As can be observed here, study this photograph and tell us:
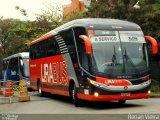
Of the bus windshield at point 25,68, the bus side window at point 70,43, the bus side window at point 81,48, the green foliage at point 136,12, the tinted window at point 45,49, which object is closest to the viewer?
the bus side window at point 81,48

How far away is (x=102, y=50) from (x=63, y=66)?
13.9ft

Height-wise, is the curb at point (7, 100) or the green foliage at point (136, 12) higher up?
the green foliage at point (136, 12)

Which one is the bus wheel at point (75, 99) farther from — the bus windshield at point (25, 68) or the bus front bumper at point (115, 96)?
the bus windshield at point (25, 68)

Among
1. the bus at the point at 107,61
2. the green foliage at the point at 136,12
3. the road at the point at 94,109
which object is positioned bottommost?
the road at the point at 94,109

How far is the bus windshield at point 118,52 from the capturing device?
1725 centimetres

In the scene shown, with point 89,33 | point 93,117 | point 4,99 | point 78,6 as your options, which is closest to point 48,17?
point 78,6

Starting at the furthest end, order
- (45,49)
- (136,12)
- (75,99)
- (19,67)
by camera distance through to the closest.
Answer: (19,67) → (136,12) → (45,49) → (75,99)

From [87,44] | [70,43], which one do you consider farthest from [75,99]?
[87,44]

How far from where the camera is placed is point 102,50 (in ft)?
57.3

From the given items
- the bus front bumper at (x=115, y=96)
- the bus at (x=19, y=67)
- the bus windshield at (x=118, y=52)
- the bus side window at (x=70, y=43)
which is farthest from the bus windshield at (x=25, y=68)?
the bus front bumper at (x=115, y=96)

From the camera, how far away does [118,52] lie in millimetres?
17562

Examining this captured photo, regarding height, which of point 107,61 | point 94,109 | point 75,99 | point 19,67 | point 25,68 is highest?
point 19,67

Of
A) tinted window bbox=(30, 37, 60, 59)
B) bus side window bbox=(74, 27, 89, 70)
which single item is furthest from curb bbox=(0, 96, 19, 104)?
bus side window bbox=(74, 27, 89, 70)

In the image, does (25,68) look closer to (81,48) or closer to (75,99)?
(75,99)
